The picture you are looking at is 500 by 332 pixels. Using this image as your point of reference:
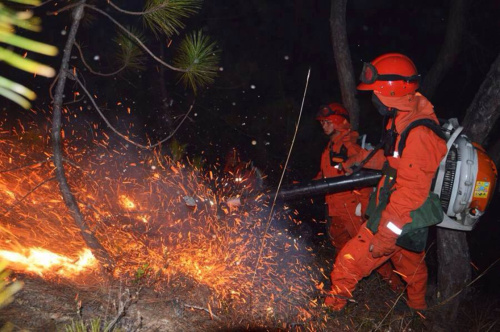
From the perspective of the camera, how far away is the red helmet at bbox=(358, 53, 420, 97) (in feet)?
11.0

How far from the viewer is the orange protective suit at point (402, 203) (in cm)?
307

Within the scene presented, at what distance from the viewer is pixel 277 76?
33.8 feet

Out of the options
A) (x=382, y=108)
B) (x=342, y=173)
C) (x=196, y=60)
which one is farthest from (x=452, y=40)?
(x=196, y=60)

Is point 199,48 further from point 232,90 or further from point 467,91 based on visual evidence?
point 467,91

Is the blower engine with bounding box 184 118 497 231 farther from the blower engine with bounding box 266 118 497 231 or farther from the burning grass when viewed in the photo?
the burning grass

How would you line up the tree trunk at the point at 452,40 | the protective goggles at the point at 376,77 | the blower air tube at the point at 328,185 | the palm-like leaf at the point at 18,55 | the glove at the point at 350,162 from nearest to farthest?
the palm-like leaf at the point at 18,55, the protective goggles at the point at 376,77, the blower air tube at the point at 328,185, the glove at the point at 350,162, the tree trunk at the point at 452,40

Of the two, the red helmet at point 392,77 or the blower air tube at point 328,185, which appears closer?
the red helmet at point 392,77

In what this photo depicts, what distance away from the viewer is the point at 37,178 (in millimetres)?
4242

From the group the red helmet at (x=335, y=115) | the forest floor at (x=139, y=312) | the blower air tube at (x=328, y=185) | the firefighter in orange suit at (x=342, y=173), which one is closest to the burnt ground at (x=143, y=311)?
the forest floor at (x=139, y=312)

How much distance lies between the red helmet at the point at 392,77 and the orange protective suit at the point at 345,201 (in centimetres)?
146

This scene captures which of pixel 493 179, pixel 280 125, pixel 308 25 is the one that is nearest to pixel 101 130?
pixel 280 125

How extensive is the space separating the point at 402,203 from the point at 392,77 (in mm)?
1241

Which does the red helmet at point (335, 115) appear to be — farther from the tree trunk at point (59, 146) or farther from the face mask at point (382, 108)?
the tree trunk at point (59, 146)

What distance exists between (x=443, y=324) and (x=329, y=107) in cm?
330
